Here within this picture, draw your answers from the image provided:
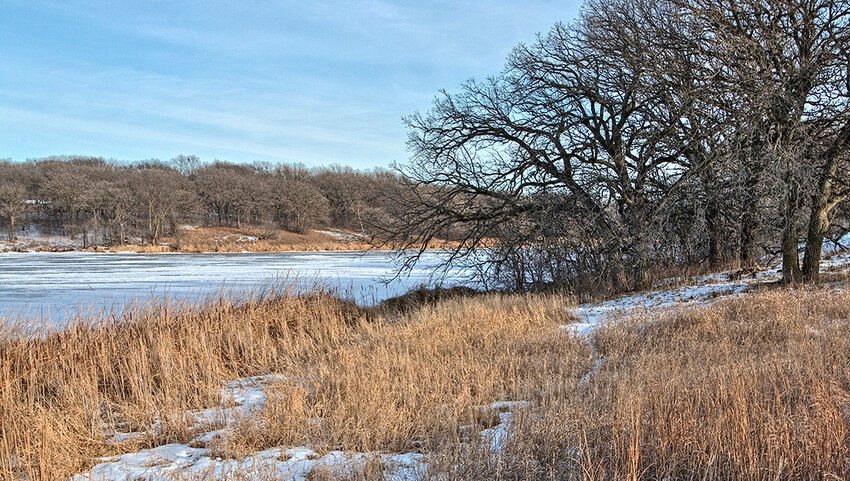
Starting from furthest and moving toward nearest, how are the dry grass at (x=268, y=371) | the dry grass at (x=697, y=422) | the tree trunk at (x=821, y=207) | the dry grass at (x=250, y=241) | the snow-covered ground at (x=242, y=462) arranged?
the dry grass at (x=250, y=241) < the tree trunk at (x=821, y=207) < the dry grass at (x=268, y=371) < the snow-covered ground at (x=242, y=462) < the dry grass at (x=697, y=422)

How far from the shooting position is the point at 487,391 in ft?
16.3

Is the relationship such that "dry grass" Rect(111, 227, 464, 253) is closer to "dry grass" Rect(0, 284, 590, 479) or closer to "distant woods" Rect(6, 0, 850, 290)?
"distant woods" Rect(6, 0, 850, 290)

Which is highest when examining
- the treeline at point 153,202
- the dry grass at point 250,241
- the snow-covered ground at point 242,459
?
the treeline at point 153,202

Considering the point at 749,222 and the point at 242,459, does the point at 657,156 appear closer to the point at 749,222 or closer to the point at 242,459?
the point at 749,222

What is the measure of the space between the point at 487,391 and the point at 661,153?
409 inches

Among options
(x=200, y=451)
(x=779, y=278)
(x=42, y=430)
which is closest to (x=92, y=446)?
(x=42, y=430)

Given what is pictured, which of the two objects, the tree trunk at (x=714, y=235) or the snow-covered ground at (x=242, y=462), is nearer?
the snow-covered ground at (x=242, y=462)

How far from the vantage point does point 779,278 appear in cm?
1175

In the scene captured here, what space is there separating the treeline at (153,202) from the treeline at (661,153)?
31733mm

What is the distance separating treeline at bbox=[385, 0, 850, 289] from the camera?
983 cm

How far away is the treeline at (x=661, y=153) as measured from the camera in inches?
387

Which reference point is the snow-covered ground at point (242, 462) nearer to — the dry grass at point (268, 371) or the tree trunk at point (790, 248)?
the dry grass at point (268, 371)

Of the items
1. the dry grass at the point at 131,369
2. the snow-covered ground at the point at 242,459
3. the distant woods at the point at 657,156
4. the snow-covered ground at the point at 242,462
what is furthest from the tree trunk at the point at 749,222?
the dry grass at the point at 131,369

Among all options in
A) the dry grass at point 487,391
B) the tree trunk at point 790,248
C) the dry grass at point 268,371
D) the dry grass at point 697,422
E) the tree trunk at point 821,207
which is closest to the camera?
the dry grass at point 697,422
